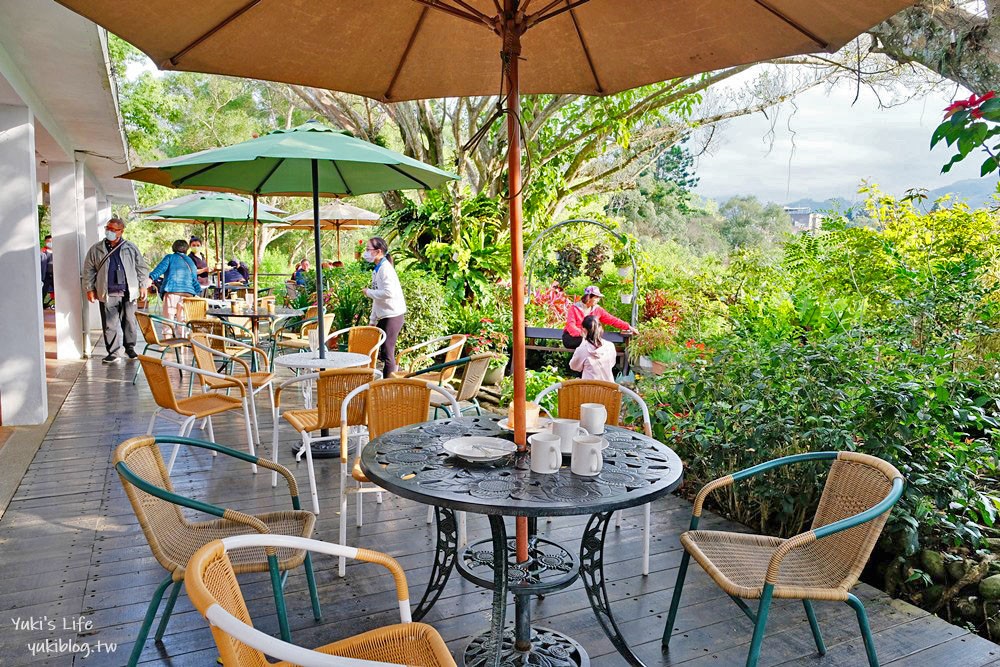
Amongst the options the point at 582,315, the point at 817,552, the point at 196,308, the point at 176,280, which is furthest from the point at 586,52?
the point at 176,280

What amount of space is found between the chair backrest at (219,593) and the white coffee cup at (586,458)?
42.4 inches

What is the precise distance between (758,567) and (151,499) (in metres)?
2.13

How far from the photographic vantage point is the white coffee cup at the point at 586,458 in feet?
7.35

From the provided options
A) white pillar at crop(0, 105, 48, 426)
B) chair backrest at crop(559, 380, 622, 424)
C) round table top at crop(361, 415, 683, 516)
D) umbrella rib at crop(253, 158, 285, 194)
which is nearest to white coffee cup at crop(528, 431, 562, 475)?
round table top at crop(361, 415, 683, 516)

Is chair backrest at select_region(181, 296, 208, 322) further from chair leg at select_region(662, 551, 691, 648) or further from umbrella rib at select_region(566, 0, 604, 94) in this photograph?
chair leg at select_region(662, 551, 691, 648)

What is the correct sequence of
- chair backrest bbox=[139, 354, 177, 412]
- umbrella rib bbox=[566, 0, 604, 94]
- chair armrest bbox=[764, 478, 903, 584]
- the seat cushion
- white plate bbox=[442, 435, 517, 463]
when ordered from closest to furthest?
chair armrest bbox=[764, 478, 903, 584] → the seat cushion → white plate bbox=[442, 435, 517, 463] → umbrella rib bbox=[566, 0, 604, 94] → chair backrest bbox=[139, 354, 177, 412]

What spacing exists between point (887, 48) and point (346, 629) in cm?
639

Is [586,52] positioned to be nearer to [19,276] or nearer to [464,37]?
[464,37]

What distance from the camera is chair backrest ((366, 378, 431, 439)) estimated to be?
3.47 meters

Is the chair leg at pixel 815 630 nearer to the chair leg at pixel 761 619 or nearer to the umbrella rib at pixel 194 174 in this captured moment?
the chair leg at pixel 761 619

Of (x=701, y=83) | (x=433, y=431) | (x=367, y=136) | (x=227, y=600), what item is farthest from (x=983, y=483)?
(x=367, y=136)

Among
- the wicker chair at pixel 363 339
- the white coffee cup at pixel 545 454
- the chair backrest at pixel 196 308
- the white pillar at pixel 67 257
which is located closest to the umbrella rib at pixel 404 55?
the white coffee cup at pixel 545 454

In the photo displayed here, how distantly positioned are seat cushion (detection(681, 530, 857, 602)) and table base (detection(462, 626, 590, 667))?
58 centimetres

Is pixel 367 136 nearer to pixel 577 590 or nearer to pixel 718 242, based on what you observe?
pixel 577 590
